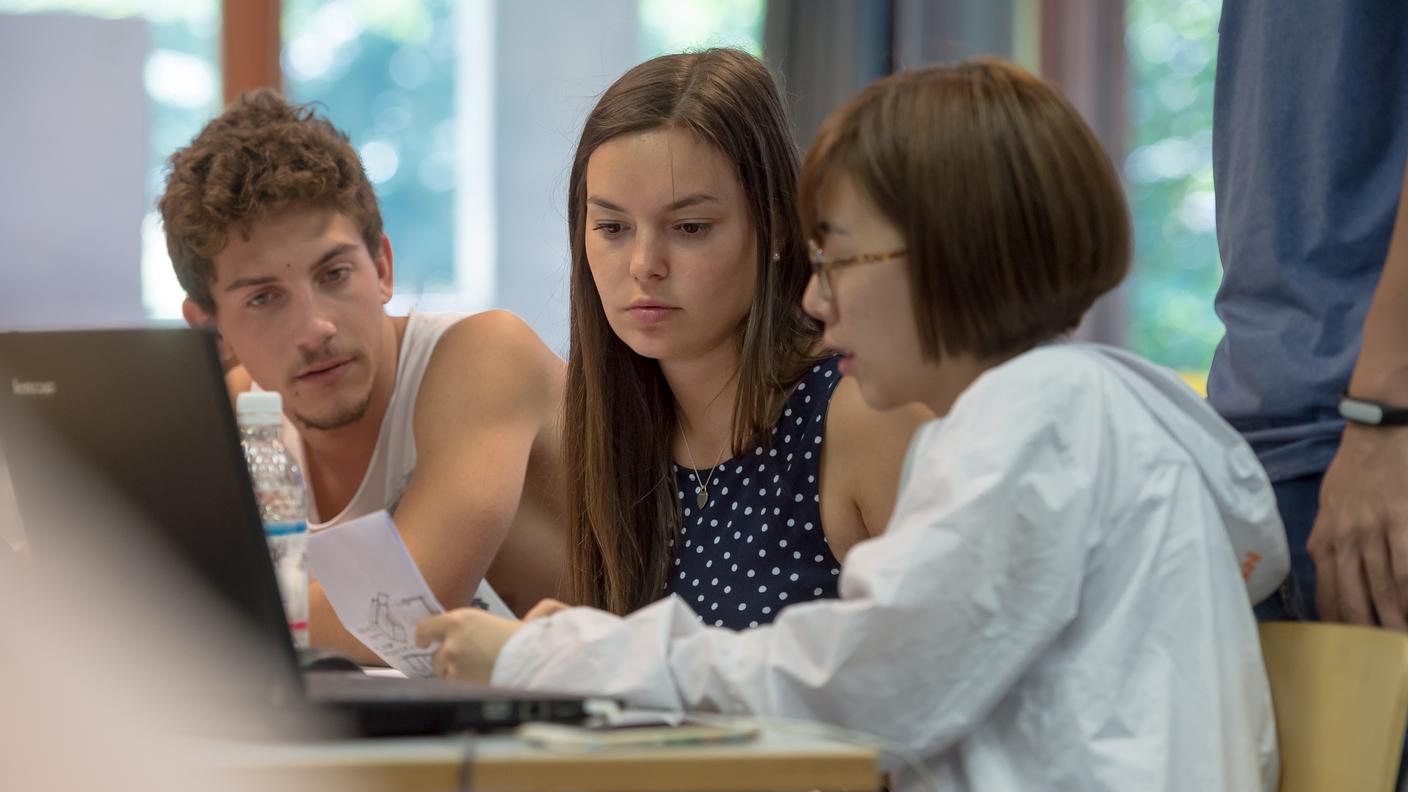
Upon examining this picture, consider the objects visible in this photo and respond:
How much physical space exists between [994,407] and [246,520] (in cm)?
48

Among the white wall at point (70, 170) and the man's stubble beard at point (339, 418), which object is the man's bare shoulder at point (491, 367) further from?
the white wall at point (70, 170)

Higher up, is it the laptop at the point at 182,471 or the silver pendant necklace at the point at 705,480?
the laptop at the point at 182,471

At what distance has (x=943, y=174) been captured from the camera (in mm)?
1086

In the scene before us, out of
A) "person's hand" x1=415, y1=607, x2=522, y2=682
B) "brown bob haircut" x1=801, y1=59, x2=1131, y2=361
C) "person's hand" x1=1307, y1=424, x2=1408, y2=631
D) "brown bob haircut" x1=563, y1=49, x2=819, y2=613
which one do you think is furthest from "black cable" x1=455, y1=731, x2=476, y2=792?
"brown bob haircut" x1=563, y1=49, x2=819, y2=613

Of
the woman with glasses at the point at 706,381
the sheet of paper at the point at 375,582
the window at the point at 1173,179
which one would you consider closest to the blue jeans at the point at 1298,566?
the woman with glasses at the point at 706,381

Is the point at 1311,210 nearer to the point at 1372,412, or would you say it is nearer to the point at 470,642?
the point at 1372,412

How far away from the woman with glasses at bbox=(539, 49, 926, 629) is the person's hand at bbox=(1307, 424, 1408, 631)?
47 centimetres

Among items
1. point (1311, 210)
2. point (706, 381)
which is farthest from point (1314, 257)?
point (706, 381)

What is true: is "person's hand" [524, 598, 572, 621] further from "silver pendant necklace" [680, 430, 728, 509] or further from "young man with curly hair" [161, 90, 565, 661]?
"young man with curly hair" [161, 90, 565, 661]

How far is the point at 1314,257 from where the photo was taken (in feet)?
4.17

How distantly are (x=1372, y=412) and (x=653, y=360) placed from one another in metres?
0.85

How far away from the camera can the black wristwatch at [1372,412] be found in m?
1.11

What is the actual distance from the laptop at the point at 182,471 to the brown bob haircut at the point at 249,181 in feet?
3.37

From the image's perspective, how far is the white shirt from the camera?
0.93 meters
